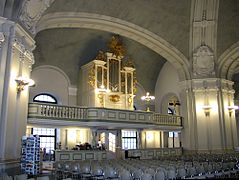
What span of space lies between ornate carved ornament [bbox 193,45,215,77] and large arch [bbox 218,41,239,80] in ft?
2.32

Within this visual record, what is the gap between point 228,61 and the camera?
18.8 meters

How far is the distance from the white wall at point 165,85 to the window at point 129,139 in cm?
297

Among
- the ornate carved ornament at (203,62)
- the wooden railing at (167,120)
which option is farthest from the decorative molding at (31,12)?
the wooden railing at (167,120)

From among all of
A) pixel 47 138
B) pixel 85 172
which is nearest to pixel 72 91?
pixel 47 138

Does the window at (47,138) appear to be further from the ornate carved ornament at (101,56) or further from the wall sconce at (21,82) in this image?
the wall sconce at (21,82)

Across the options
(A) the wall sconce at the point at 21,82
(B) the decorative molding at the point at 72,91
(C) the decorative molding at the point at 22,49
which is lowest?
(A) the wall sconce at the point at 21,82

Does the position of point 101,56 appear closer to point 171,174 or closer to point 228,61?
point 228,61

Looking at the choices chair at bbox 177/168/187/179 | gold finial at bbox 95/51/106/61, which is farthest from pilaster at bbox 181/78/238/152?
chair at bbox 177/168/187/179

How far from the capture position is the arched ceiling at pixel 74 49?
18750 millimetres

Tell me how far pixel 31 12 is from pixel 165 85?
1471cm

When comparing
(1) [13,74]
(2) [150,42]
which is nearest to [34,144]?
(1) [13,74]

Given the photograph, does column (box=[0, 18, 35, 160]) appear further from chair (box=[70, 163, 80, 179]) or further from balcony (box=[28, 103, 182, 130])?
balcony (box=[28, 103, 182, 130])

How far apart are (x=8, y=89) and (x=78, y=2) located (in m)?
6.76

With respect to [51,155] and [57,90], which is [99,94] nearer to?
[57,90]
